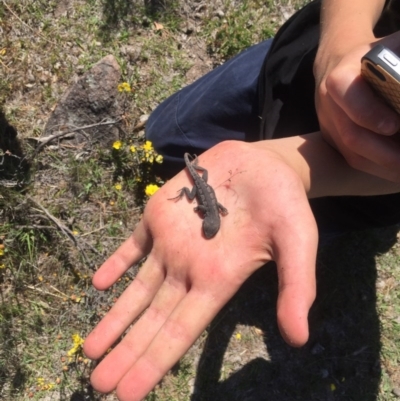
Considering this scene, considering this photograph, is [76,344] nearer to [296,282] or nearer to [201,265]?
[201,265]

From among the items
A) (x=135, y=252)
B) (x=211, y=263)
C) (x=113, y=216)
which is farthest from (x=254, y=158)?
(x=113, y=216)

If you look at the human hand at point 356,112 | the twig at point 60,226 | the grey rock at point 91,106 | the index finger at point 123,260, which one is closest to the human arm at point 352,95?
the human hand at point 356,112

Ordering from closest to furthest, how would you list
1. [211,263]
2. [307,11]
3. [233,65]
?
1. [211,263]
2. [307,11]
3. [233,65]

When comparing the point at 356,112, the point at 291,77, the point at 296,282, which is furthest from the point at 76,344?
the point at 356,112

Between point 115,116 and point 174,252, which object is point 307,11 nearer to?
point 174,252

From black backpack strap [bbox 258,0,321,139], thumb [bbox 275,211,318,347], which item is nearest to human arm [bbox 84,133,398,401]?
thumb [bbox 275,211,318,347]

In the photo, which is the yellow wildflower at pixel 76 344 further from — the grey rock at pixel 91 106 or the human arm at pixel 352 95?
the human arm at pixel 352 95
